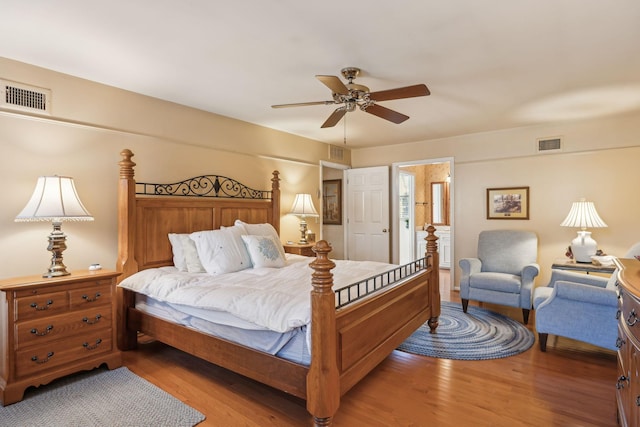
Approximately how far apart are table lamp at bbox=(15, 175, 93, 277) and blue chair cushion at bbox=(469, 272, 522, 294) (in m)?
4.21

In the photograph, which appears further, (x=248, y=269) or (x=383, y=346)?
(x=248, y=269)

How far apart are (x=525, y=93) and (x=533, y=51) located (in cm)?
104

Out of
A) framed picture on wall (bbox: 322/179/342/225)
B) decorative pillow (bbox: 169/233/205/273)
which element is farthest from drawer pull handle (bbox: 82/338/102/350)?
framed picture on wall (bbox: 322/179/342/225)

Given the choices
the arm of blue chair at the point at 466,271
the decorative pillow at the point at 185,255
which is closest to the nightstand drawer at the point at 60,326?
the decorative pillow at the point at 185,255

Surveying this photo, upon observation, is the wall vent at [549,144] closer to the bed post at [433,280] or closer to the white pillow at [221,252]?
the bed post at [433,280]

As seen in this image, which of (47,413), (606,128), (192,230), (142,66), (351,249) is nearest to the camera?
(47,413)

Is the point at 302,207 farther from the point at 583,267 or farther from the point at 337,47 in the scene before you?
the point at 583,267

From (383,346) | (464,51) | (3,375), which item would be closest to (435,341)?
(383,346)

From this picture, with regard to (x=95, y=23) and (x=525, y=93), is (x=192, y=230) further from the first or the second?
(x=525, y=93)

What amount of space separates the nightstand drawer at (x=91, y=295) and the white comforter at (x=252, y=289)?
255 mm

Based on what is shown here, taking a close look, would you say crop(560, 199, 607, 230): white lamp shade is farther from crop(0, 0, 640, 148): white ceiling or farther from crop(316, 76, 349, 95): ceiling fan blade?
crop(316, 76, 349, 95): ceiling fan blade

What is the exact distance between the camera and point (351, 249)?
6488 millimetres

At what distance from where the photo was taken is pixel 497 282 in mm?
4164

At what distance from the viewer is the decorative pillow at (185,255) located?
3.31 m
